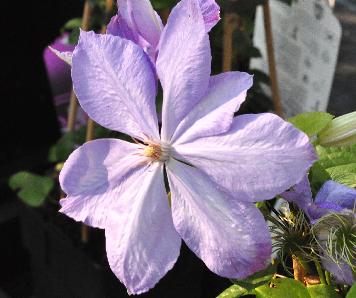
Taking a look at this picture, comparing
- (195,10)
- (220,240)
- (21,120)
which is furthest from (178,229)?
(21,120)

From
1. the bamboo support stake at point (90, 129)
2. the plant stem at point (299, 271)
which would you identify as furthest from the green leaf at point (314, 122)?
the bamboo support stake at point (90, 129)

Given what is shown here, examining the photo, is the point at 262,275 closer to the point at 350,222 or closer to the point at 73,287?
the point at 350,222

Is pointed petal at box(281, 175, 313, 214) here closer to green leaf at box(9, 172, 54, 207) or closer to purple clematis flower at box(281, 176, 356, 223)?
purple clematis flower at box(281, 176, 356, 223)

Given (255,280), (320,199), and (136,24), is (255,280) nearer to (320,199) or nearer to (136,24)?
(320,199)

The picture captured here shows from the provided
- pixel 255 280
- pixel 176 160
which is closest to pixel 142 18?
pixel 176 160

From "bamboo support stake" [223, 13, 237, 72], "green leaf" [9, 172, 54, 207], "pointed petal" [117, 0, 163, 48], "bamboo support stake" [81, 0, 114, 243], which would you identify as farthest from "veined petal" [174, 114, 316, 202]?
"green leaf" [9, 172, 54, 207]

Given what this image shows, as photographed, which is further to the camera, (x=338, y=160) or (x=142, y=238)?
(x=338, y=160)

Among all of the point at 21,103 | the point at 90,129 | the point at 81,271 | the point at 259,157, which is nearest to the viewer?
the point at 259,157
